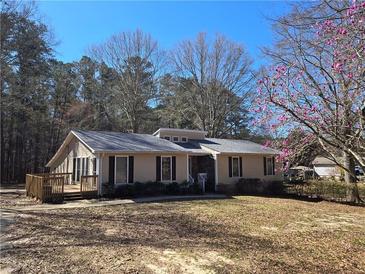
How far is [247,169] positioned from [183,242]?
15803 millimetres

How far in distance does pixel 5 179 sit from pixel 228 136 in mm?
24202

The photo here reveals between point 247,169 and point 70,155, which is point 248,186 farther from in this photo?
point 70,155

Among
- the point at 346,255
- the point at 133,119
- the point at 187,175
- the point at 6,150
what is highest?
the point at 133,119

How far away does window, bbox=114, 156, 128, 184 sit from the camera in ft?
55.7

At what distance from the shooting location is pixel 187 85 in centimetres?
3538

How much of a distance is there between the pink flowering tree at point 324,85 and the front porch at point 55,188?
36.0 ft

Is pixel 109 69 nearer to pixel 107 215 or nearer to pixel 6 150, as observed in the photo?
pixel 6 150

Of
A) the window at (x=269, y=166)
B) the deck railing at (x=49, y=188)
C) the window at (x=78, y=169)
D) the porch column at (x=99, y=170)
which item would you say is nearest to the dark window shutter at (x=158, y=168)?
the porch column at (x=99, y=170)

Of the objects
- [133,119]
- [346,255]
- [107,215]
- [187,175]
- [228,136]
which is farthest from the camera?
[228,136]

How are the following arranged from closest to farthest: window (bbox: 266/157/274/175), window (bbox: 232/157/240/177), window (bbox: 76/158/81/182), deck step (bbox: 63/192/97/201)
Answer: deck step (bbox: 63/192/97/201) < window (bbox: 76/158/81/182) < window (bbox: 232/157/240/177) < window (bbox: 266/157/274/175)

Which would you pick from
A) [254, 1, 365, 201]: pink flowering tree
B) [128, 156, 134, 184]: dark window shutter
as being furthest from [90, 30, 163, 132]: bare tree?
[254, 1, 365, 201]: pink flowering tree

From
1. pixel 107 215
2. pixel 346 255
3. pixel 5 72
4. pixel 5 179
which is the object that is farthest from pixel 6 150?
pixel 346 255

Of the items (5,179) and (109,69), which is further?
(109,69)

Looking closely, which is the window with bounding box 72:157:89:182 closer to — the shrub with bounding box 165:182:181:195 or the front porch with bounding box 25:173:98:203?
the front porch with bounding box 25:173:98:203
